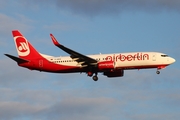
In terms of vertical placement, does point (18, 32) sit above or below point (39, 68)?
above

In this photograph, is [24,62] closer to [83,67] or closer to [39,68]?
[39,68]

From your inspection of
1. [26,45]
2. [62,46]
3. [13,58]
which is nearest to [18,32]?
[26,45]

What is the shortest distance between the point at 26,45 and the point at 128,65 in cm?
2110

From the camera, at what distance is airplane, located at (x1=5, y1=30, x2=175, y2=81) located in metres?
102

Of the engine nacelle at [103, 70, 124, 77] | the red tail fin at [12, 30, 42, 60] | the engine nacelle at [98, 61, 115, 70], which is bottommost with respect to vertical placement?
the engine nacelle at [103, 70, 124, 77]

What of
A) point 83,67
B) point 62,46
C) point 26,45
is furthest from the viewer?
point 26,45

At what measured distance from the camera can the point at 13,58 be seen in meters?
104

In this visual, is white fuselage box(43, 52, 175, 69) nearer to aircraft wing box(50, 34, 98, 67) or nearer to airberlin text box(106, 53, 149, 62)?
airberlin text box(106, 53, 149, 62)

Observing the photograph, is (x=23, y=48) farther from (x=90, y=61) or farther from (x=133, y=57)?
(x=133, y=57)

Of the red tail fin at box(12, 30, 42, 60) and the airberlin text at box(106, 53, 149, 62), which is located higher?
the red tail fin at box(12, 30, 42, 60)

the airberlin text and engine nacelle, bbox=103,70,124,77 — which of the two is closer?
the airberlin text

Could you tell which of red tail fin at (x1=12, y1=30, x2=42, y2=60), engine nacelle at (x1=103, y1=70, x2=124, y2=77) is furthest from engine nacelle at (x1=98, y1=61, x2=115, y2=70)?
red tail fin at (x1=12, y1=30, x2=42, y2=60)

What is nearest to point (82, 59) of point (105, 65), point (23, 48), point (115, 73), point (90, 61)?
point (90, 61)

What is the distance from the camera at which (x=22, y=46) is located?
4407 inches
